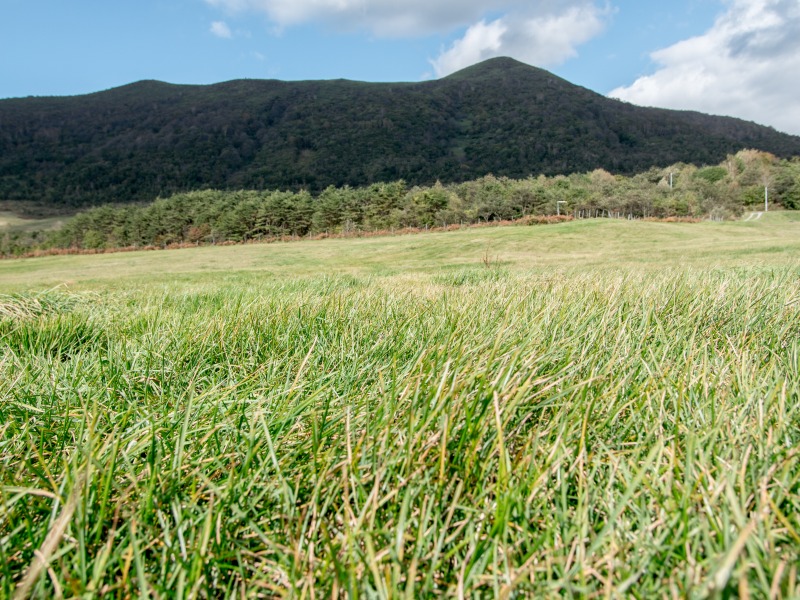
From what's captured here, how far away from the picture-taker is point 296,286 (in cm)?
510

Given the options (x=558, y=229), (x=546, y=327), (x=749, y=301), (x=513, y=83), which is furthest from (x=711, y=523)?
(x=513, y=83)

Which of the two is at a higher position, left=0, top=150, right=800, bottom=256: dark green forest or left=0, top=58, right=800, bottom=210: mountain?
left=0, top=58, right=800, bottom=210: mountain

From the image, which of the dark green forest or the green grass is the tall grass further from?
the green grass

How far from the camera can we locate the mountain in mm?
137125

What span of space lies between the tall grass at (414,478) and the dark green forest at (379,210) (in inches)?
2272

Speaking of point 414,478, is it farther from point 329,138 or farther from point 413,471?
point 329,138

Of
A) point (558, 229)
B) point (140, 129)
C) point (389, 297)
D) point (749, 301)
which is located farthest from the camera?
point (140, 129)

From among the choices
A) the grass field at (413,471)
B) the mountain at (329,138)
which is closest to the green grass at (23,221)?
the mountain at (329,138)

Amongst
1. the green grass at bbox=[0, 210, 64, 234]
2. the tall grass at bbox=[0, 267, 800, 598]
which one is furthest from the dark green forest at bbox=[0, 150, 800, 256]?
the tall grass at bbox=[0, 267, 800, 598]

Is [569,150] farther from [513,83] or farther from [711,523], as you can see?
[711,523]

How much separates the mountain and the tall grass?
13508cm

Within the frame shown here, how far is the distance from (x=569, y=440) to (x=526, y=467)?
13 cm

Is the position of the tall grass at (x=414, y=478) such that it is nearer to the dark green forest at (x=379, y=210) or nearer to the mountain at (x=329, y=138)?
the dark green forest at (x=379, y=210)

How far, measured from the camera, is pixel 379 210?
2621 inches
